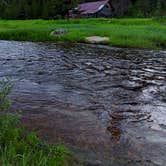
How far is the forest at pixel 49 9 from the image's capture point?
60.4 meters

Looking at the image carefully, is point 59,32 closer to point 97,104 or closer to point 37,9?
point 97,104

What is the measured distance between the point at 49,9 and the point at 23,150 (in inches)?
2233

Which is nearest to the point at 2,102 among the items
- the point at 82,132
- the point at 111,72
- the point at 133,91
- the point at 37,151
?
the point at 37,151

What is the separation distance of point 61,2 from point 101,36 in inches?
1201

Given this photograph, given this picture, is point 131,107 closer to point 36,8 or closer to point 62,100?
point 62,100

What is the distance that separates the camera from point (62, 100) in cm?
1109

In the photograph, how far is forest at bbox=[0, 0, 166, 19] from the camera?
198ft

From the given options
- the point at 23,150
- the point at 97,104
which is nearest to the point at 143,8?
the point at 97,104

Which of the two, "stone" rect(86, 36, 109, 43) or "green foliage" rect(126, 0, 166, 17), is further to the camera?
"green foliage" rect(126, 0, 166, 17)

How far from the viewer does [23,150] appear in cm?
620

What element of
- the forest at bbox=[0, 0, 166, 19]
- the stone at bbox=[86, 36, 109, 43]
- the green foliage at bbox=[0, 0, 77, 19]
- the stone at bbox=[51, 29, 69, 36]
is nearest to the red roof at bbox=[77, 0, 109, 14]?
the forest at bbox=[0, 0, 166, 19]

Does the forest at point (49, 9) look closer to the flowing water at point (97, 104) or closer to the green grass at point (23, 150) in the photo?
the flowing water at point (97, 104)

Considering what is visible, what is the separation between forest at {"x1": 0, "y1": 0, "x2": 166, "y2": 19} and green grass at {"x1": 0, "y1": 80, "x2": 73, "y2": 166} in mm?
54283

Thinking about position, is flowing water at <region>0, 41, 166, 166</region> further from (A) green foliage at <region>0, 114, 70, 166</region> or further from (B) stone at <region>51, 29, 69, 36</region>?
(B) stone at <region>51, 29, 69, 36</region>
